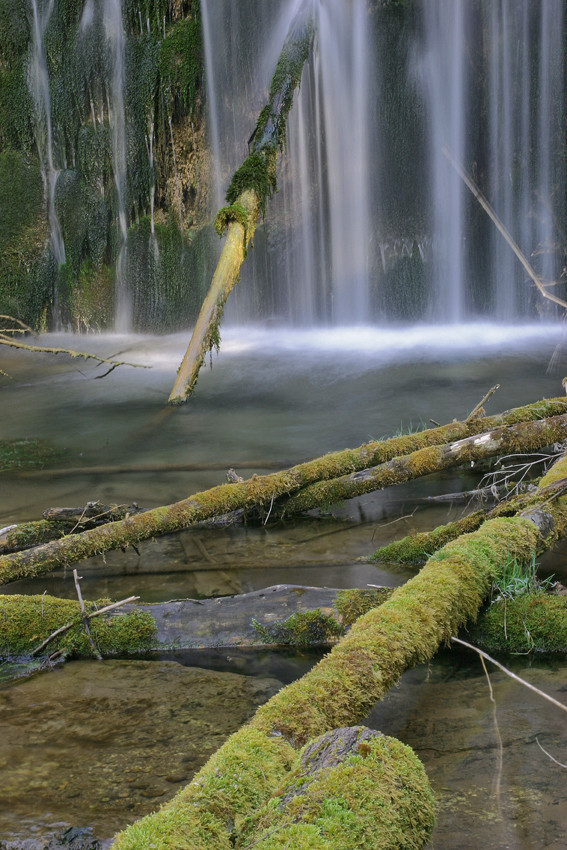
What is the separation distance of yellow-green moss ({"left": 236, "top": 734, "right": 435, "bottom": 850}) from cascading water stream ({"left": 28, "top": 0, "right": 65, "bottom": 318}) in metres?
14.8

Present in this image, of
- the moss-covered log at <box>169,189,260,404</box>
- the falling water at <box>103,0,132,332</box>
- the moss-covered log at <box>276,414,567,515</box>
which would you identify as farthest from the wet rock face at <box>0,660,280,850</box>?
the falling water at <box>103,0,132,332</box>

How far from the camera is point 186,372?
8.21m

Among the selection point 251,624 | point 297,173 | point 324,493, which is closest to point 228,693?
point 251,624

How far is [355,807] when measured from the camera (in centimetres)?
174

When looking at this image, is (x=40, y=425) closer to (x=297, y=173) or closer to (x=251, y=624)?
(x=251, y=624)

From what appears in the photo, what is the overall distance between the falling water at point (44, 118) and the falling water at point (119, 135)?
1331mm

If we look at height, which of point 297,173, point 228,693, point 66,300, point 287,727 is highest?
point 297,173

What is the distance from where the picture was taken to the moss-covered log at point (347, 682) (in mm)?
1800

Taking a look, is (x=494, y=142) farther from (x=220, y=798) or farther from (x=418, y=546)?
(x=220, y=798)

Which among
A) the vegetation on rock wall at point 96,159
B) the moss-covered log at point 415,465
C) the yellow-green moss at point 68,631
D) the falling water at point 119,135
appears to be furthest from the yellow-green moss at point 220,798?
the falling water at point 119,135

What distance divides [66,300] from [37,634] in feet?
42.6

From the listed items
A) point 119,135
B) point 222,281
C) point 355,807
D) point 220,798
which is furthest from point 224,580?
point 119,135

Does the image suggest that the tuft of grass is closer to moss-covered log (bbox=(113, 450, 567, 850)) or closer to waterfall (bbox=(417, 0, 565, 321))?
moss-covered log (bbox=(113, 450, 567, 850))

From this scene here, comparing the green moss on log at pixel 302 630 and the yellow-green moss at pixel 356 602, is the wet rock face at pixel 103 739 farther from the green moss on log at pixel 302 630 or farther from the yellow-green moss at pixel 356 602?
the yellow-green moss at pixel 356 602
